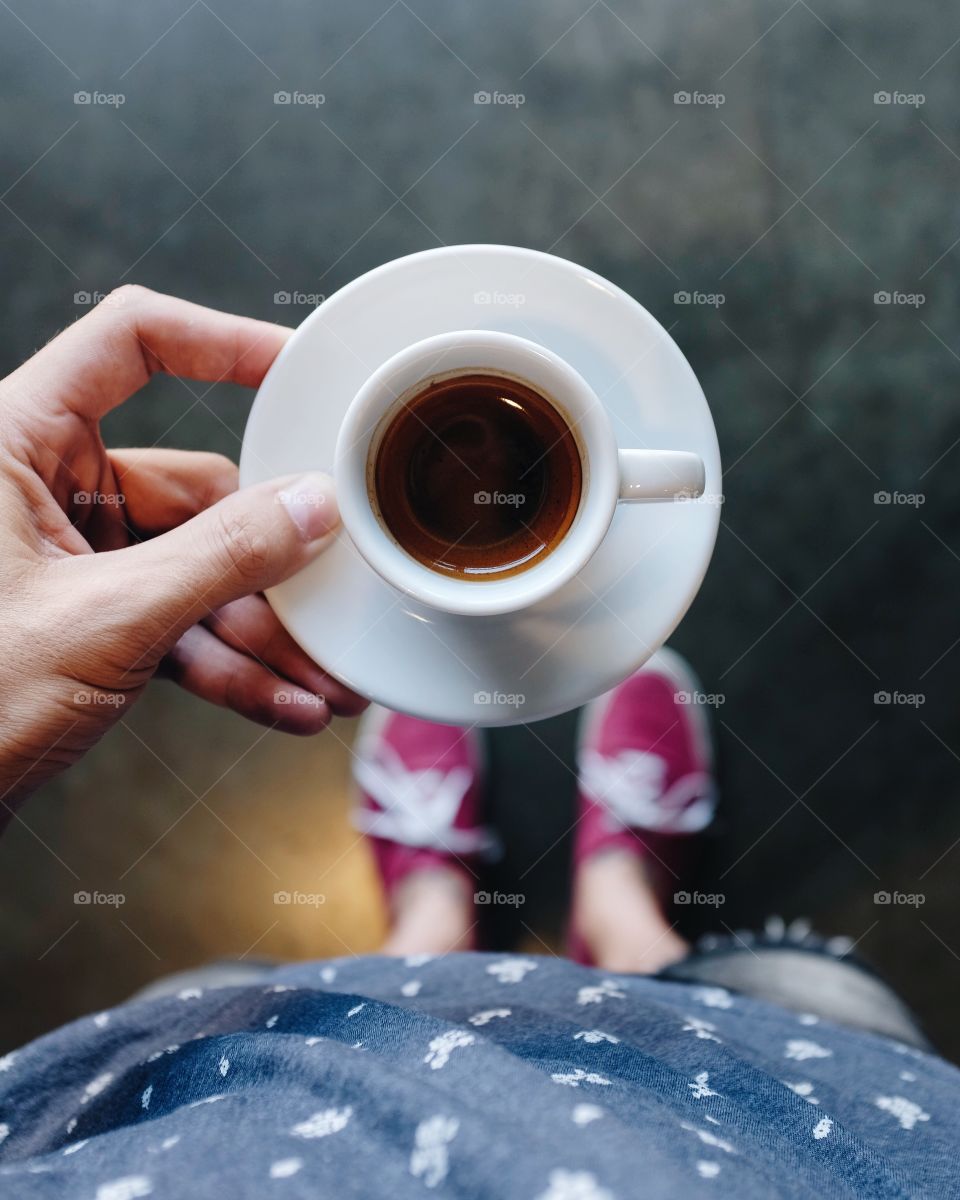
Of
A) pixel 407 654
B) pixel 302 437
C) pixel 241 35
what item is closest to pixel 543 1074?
pixel 407 654

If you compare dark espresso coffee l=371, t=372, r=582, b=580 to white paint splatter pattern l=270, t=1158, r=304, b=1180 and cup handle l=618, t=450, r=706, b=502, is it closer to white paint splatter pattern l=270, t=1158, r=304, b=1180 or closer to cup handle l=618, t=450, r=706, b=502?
cup handle l=618, t=450, r=706, b=502

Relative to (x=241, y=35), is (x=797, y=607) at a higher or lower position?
lower

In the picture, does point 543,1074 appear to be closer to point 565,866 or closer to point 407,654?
point 407,654

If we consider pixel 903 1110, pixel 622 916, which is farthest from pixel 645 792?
pixel 903 1110

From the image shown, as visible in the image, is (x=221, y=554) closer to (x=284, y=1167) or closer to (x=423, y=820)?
(x=284, y=1167)

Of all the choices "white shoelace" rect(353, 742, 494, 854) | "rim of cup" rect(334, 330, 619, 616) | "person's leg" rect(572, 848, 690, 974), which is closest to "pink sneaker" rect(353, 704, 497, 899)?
"white shoelace" rect(353, 742, 494, 854)

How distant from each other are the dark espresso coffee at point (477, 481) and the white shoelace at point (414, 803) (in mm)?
532

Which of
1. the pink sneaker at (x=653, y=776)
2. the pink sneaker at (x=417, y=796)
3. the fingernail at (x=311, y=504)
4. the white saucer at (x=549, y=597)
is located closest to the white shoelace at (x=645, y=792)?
the pink sneaker at (x=653, y=776)

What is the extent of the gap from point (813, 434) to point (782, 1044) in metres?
0.76

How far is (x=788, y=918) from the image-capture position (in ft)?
4.09

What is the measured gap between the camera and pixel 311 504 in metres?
0.70

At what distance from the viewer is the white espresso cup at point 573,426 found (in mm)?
656

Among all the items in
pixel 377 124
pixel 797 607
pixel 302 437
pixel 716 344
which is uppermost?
pixel 377 124

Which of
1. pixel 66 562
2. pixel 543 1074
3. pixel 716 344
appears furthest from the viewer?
pixel 716 344
